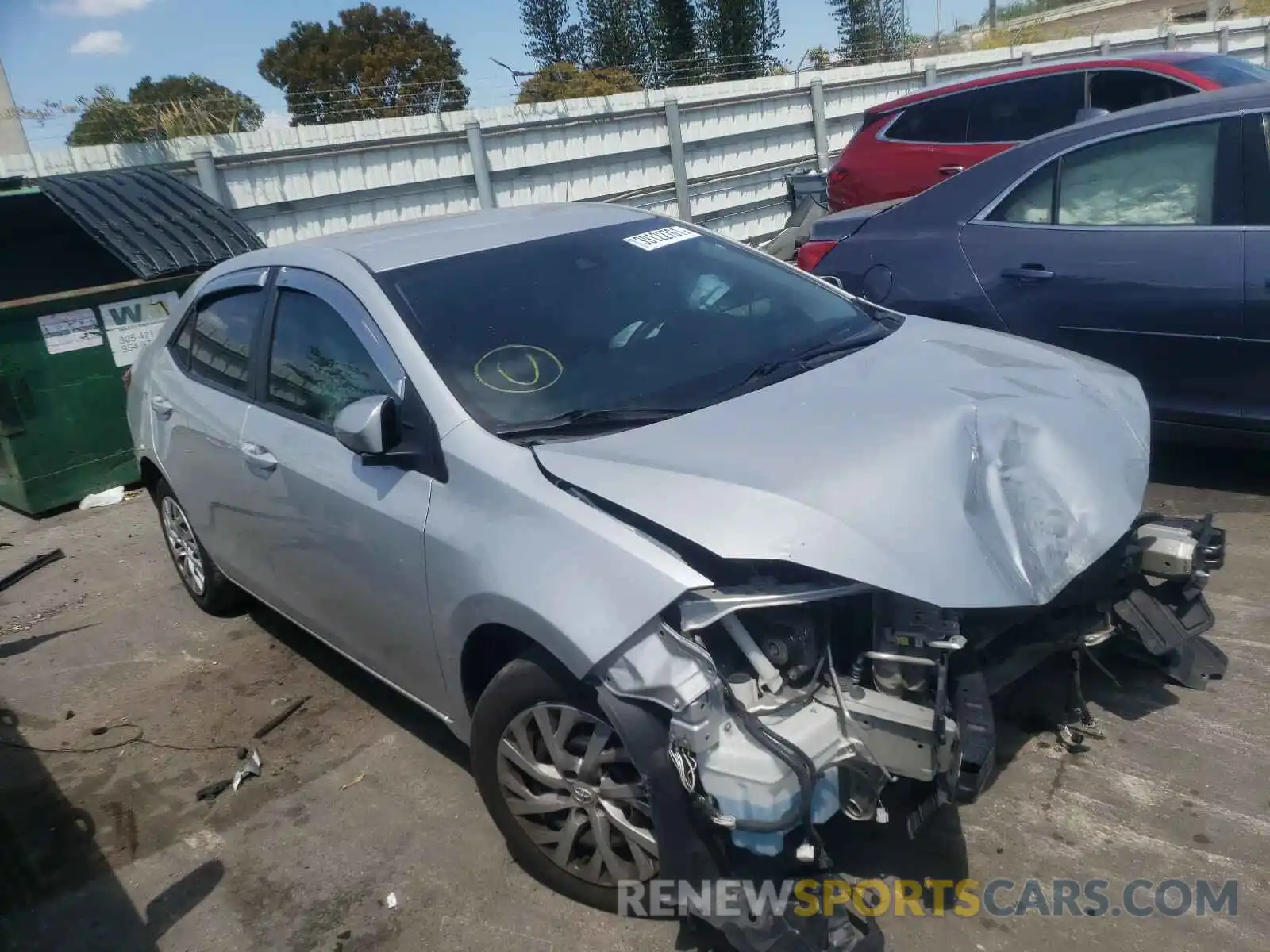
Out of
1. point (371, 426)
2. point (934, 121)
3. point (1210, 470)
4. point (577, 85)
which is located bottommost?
point (1210, 470)

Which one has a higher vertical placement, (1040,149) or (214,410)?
(1040,149)

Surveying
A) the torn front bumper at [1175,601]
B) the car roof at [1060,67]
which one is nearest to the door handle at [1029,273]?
the torn front bumper at [1175,601]

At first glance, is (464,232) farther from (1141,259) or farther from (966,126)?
(966,126)

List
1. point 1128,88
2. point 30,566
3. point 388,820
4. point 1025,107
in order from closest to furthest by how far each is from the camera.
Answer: point 388,820 < point 30,566 < point 1128,88 < point 1025,107

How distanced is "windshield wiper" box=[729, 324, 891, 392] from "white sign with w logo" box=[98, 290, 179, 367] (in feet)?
16.4

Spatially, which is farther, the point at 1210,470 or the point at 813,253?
the point at 813,253

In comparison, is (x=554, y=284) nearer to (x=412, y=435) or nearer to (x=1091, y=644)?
(x=412, y=435)

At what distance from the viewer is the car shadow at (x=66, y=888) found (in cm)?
307

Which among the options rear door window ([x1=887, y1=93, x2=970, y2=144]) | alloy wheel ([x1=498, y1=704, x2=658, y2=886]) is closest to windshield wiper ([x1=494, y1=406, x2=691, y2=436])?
alloy wheel ([x1=498, y1=704, x2=658, y2=886])

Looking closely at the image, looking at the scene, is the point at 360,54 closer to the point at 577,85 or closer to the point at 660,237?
the point at 577,85

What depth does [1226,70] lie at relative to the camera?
282 inches

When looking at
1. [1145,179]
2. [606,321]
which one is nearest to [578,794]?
[606,321]

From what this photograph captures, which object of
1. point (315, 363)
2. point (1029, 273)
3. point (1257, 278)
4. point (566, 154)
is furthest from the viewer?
point (566, 154)

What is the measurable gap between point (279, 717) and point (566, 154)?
26.0 feet
